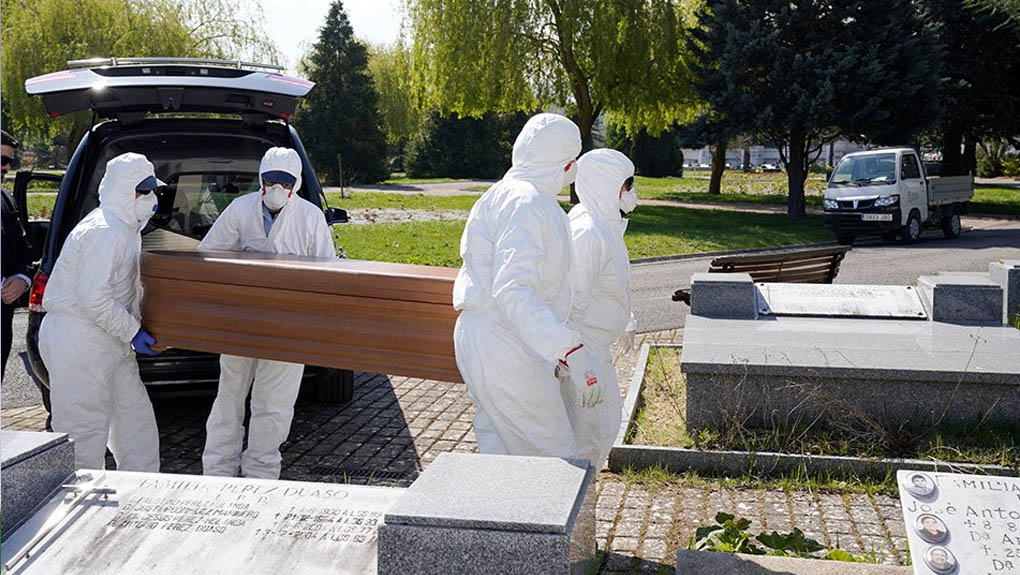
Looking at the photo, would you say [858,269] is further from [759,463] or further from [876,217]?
[759,463]

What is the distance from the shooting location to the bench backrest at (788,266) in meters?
9.54

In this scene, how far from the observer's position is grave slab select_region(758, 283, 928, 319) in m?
8.08

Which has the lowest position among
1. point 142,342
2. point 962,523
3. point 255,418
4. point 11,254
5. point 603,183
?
point 255,418

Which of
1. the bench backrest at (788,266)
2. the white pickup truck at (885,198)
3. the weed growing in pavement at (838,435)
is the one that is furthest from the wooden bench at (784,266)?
the white pickup truck at (885,198)

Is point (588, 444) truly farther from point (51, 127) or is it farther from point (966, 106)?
point (51, 127)

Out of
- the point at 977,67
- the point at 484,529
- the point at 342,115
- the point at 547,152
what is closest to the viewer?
the point at 484,529

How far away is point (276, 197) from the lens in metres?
5.73

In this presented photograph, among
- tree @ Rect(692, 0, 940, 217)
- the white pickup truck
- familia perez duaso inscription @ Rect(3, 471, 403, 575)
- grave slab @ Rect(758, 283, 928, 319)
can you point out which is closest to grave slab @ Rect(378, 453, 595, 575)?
familia perez duaso inscription @ Rect(3, 471, 403, 575)

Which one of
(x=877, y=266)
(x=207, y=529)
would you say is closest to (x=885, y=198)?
(x=877, y=266)

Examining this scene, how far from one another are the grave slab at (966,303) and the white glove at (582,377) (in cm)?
504

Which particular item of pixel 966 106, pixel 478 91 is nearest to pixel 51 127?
pixel 478 91

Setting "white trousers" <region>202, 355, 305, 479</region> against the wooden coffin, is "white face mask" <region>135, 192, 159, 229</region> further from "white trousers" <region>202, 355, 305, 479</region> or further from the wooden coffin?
"white trousers" <region>202, 355, 305, 479</region>

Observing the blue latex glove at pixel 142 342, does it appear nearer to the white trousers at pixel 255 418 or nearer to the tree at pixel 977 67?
the white trousers at pixel 255 418

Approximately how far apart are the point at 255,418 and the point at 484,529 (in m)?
3.08
